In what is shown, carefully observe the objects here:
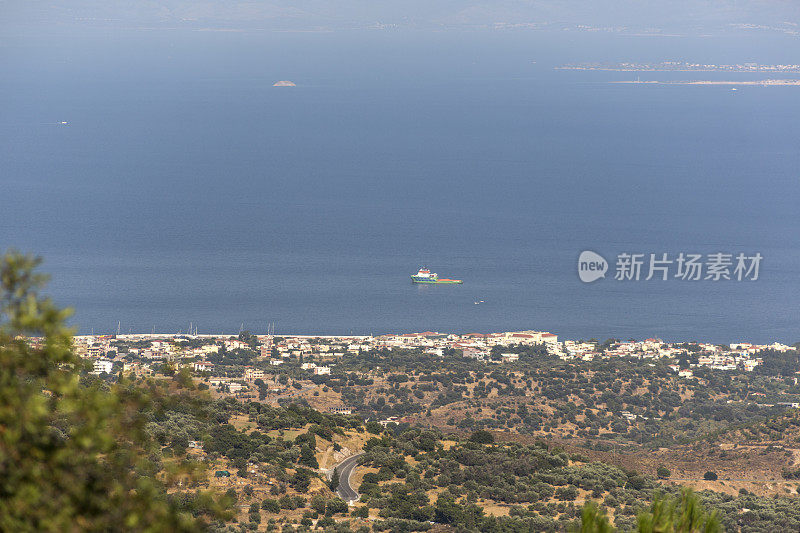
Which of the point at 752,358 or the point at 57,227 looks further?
the point at 57,227

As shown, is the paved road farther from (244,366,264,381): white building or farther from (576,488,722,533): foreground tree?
(244,366,264,381): white building

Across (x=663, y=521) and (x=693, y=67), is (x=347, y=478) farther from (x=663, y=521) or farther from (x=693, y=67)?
(x=693, y=67)

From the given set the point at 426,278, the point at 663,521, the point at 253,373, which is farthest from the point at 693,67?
the point at 663,521

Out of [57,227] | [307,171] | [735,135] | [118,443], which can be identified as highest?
[735,135]

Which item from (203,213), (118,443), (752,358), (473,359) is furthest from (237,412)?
(203,213)

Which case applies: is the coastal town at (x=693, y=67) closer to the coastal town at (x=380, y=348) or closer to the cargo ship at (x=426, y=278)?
the cargo ship at (x=426, y=278)

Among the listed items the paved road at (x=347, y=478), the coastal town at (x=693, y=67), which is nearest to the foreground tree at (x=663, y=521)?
the paved road at (x=347, y=478)

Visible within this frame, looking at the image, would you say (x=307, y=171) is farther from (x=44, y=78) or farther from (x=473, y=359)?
(x=44, y=78)
